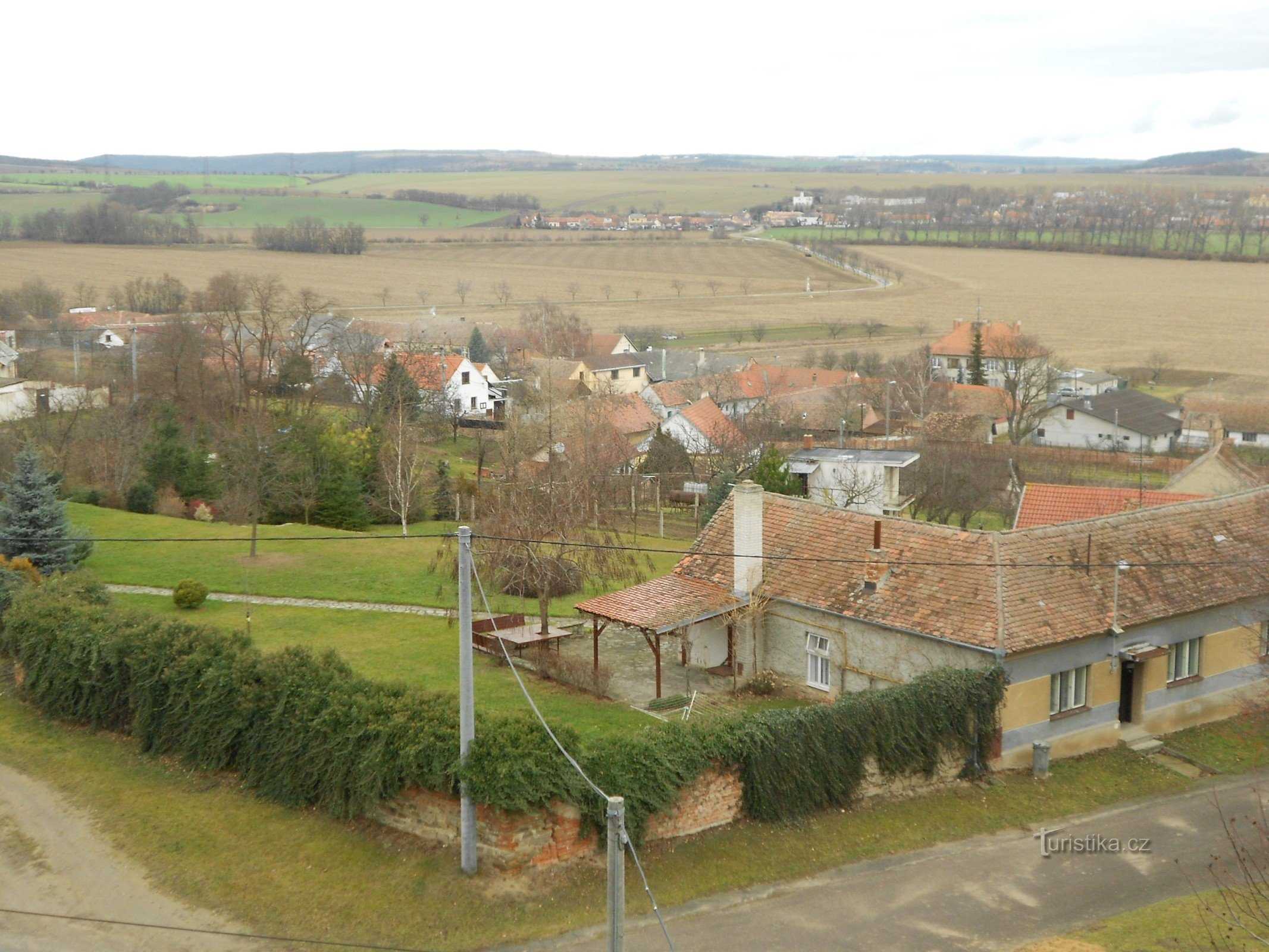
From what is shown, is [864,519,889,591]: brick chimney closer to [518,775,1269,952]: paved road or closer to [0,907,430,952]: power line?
[518,775,1269,952]: paved road

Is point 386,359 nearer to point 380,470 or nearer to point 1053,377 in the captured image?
point 380,470

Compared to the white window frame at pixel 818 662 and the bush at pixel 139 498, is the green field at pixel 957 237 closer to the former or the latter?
the bush at pixel 139 498

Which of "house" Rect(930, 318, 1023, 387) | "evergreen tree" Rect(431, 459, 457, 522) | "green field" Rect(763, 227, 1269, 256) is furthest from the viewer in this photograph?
"green field" Rect(763, 227, 1269, 256)

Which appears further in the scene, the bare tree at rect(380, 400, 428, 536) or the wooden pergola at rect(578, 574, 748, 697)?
the bare tree at rect(380, 400, 428, 536)

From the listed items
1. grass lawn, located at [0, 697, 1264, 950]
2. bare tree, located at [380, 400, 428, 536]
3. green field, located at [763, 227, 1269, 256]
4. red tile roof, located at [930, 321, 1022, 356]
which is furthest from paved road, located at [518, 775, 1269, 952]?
green field, located at [763, 227, 1269, 256]

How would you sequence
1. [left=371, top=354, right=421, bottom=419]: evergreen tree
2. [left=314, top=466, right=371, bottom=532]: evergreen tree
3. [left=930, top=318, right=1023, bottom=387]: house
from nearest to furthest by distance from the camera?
[left=314, top=466, right=371, bottom=532]: evergreen tree < [left=371, top=354, right=421, bottom=419]: evergreen tree < [left=930, top=318, right=1023, bottom=387]: house

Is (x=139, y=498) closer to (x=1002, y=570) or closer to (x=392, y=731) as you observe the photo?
(x=392, y=731)

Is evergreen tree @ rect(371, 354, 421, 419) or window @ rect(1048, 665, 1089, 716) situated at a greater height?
evergreen tree @ rect(371, 354, 421, 419)

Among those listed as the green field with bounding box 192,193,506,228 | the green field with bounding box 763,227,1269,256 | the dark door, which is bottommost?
the dark door
